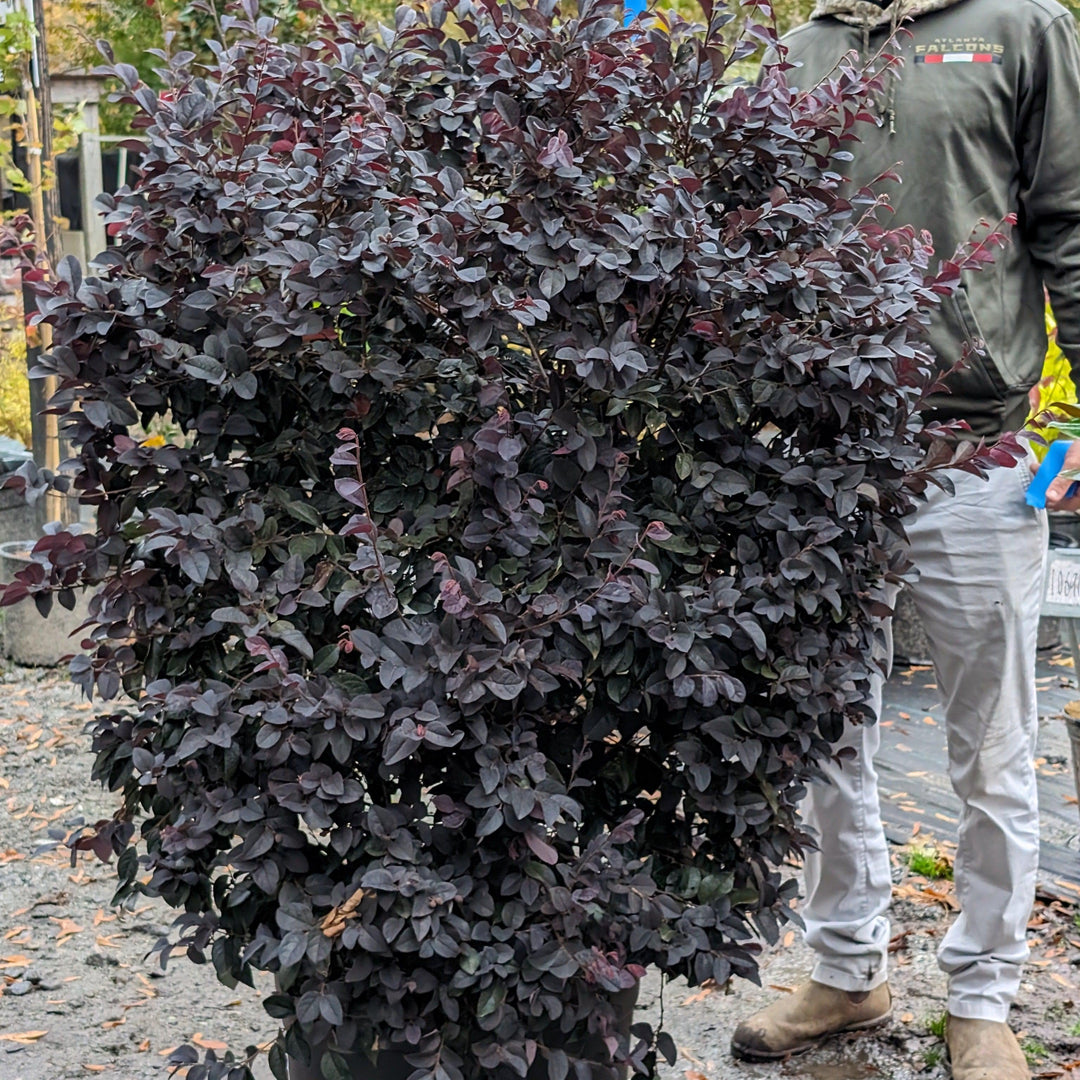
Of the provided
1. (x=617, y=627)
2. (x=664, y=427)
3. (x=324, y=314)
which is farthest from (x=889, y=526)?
(x=324, y=314)

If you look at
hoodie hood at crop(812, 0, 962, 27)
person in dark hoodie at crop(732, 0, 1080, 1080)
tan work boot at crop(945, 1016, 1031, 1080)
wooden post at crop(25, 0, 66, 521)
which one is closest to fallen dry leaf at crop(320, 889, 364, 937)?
person in dark hoodie at crop(732, 0, 1080, 1080)

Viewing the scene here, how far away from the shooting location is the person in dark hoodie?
9.08ft

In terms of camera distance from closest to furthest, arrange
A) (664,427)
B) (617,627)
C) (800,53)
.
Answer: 1. (617,627)
2. (664,427)
3. (800,53)

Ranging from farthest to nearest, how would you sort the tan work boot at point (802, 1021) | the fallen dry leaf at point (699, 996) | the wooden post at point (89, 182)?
the wooden post at point (89, 182) < the fallen dry leaf at point (699, 996) < the tan work boot at point (802, 1021)

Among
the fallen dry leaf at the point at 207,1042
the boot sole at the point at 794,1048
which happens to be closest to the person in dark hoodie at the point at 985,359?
the boot sole at the point at 794,1048

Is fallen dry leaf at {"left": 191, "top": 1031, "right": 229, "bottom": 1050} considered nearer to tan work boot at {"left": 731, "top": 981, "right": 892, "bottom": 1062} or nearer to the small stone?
the small stone

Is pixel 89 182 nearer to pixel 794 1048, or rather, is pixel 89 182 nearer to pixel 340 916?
pixel 794 1048

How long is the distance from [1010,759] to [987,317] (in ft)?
3.09

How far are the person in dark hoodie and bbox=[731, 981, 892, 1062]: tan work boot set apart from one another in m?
0.21

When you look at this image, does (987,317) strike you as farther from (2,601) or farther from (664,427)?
(2,601)

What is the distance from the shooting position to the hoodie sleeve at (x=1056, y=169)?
274 centimetres

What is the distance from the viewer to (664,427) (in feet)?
7.13

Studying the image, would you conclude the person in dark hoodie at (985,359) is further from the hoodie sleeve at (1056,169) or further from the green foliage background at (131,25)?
the green foliage background at (131,25)

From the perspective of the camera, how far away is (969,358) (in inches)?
108
